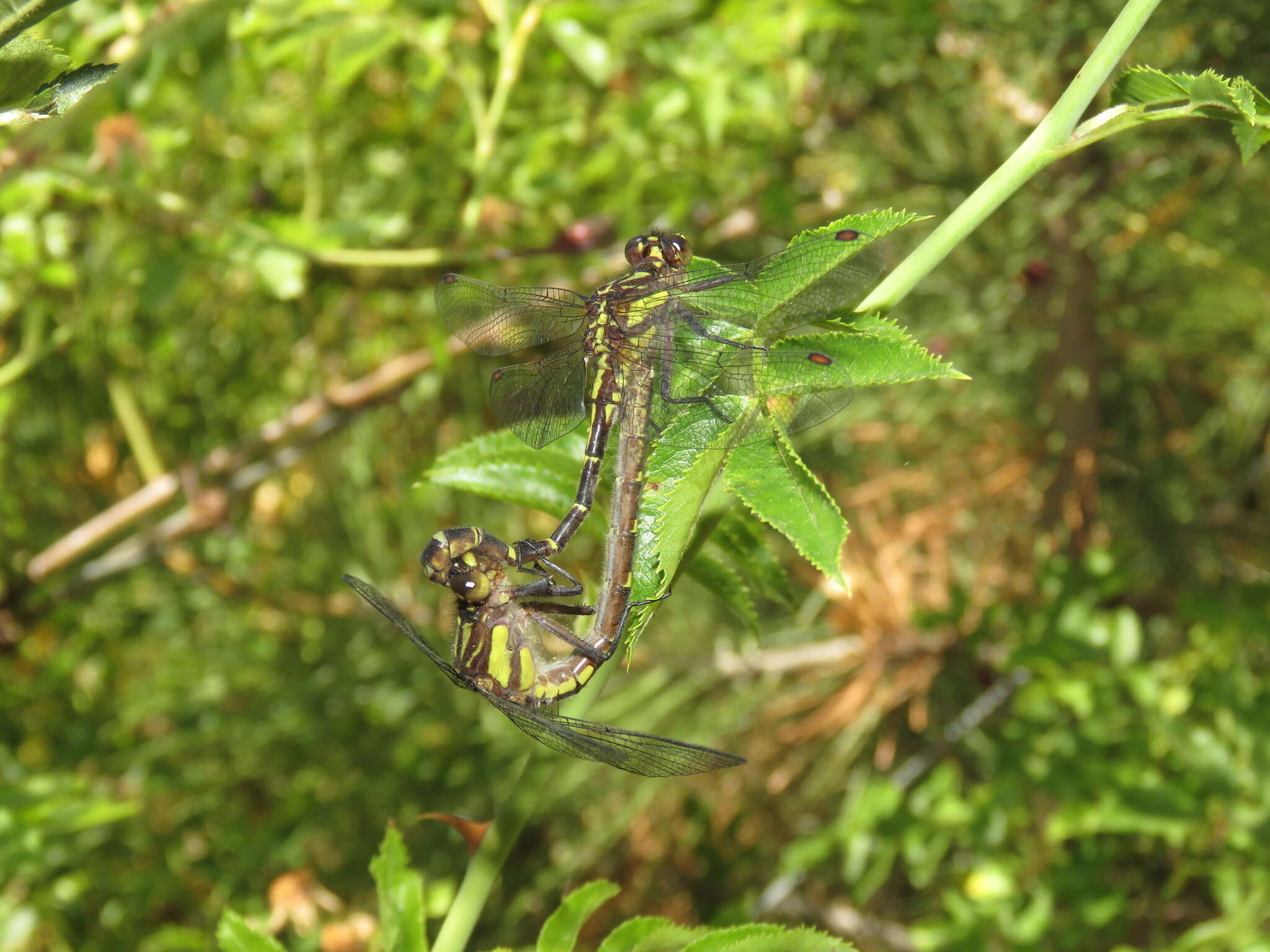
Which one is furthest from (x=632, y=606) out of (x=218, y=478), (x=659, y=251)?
(x=218, y=478)

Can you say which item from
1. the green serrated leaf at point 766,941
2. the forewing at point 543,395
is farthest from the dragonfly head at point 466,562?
the green serrated leaf at point 766,941

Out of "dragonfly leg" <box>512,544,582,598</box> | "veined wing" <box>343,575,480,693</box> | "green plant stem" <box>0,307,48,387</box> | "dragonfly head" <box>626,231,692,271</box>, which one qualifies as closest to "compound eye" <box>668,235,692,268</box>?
"dragonfly head" <box>626,231,692,271</box>

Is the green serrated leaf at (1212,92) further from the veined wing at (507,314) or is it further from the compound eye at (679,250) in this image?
the veined wing at (507,314)

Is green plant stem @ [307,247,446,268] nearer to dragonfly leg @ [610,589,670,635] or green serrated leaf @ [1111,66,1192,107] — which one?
dragonfly leg @ [610,589,670,635]

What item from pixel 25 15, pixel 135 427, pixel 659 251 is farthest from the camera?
pixel 135 427

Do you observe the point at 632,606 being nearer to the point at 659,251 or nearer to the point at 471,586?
the point at 471,586

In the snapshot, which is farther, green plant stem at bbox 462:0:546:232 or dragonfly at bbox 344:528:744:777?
green plant stem at bbox 462:0:546:232
